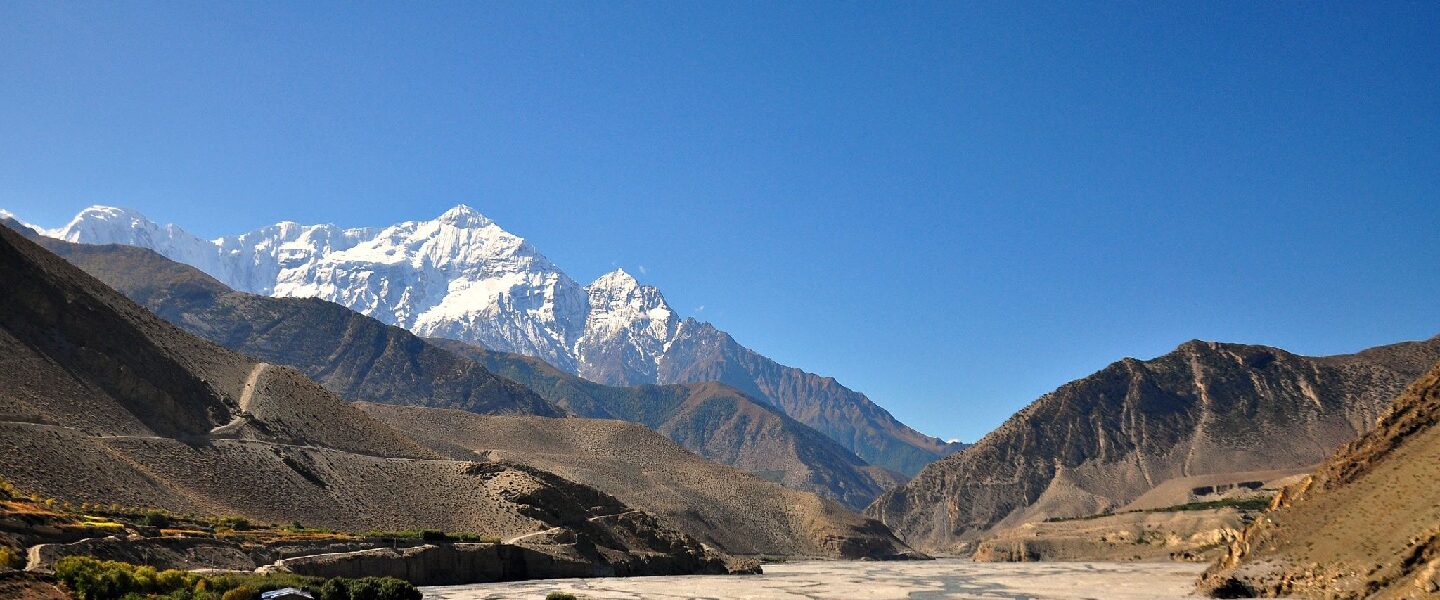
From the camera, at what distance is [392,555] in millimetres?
77562

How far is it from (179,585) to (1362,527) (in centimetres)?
5974

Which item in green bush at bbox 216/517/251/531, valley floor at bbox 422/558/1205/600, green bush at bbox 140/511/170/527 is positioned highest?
green bush at bbox 140/511/170/527

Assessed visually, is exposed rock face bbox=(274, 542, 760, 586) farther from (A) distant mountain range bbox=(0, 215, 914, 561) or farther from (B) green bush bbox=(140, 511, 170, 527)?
(B) green bush bbox=(140, 511, 170, 527)

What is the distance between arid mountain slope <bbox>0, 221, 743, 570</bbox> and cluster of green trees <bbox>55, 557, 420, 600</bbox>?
36.0m

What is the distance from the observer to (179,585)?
47.6m

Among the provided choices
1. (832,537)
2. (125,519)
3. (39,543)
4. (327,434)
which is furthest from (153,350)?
(832,537)

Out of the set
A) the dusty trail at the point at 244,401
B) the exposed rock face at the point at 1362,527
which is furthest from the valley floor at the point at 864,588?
the dusty trail at the point at 244,401

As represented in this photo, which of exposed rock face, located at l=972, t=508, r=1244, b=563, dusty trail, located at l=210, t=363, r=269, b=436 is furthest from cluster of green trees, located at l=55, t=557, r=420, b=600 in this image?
exposed rock face, located at l=972, t=508, r=1244, b=563

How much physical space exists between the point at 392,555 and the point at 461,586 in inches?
221

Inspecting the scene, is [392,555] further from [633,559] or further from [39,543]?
[633,559]

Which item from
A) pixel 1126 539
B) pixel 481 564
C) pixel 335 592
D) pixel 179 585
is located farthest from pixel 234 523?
pixel 1126 539

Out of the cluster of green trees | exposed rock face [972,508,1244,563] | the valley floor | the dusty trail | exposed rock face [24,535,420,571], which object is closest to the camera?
the cluster of green trees

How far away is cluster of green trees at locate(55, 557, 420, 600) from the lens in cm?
4256

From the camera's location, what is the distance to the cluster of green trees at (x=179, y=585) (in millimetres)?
42562
